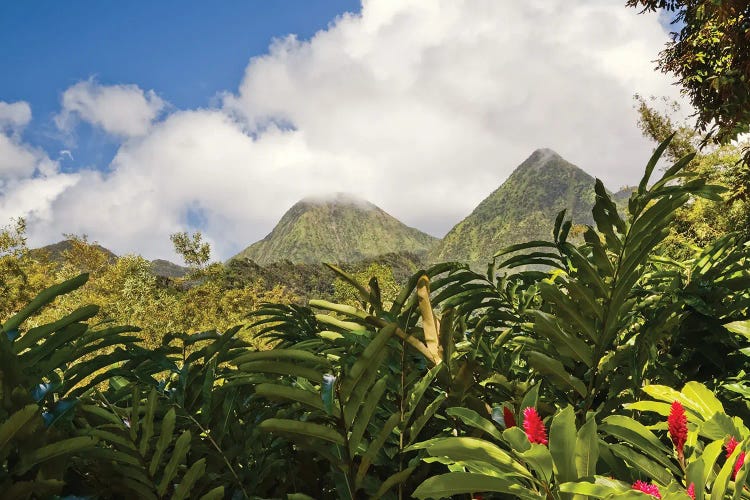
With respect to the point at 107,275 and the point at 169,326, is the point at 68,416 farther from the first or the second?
the point at 107,275

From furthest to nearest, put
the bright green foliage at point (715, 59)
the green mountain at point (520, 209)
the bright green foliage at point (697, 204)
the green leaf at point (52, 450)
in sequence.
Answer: the green mountain at point (520, 209) < the bright green foliage at point (697, 204) < the bright green foliage at point (715, 59) < the green leaf at point (52, 450)

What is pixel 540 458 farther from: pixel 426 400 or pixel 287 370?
pixel 426 400

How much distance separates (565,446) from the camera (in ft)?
1.39

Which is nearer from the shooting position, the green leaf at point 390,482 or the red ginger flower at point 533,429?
the red ginger flower at point 533,429

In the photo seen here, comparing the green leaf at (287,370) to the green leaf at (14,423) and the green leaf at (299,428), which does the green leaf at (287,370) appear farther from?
the green leaf at (14,423)

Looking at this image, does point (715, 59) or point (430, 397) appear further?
point (715, 59)

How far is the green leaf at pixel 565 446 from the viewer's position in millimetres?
424

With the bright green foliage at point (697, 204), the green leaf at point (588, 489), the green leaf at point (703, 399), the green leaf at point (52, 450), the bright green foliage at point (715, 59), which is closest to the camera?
the green leaf at point (588, 489)

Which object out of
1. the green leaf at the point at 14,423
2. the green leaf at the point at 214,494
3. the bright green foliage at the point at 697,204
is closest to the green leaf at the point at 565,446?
the green leaf at the point at 214,494

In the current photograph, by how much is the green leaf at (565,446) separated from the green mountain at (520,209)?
146896mm

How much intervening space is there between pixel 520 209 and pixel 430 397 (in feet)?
583

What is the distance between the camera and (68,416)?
596 mm

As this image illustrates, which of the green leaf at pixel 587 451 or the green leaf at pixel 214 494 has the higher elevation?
the green leaf at pixel 587 451

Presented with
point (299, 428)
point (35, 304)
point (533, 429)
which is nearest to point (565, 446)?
point (533, 429)
